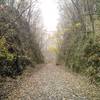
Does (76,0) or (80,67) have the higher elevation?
(76,0)

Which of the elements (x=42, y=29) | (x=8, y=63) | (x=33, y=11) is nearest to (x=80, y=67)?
(x=8, y=63)

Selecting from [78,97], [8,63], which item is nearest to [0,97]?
[78,97]

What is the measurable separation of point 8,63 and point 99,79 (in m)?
6.37

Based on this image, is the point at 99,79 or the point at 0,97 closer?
the point at 0,97

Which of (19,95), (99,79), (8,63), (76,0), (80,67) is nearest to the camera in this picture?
(19,95)

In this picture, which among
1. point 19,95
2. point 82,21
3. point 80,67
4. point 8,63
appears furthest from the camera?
point 82,21

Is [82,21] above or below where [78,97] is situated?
above

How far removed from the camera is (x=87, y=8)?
18234 mm

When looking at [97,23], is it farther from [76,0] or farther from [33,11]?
[33,11]

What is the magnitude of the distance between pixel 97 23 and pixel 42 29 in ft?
91.3

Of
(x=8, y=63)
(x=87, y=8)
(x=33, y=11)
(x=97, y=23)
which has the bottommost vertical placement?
(x=8, y=63)

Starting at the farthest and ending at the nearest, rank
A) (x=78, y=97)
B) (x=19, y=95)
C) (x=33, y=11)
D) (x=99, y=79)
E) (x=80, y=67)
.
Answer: (x=33, y=11)
(x=80, y=67)
(x=99, y=79)
(x=19, y=95)
(x=78, y=97)

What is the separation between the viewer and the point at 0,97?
8383 mm

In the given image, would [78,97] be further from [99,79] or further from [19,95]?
[99,79]
